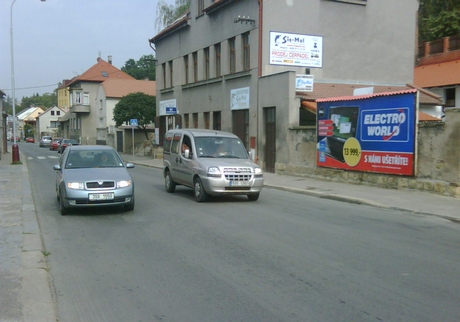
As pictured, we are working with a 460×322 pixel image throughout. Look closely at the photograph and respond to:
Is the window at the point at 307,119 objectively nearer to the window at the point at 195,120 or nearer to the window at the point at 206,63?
the window at the point at 206,63

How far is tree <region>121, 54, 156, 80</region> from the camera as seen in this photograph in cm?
10720

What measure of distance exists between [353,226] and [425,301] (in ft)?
14.8

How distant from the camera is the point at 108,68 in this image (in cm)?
7856

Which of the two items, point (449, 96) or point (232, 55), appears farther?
point (449, 96)

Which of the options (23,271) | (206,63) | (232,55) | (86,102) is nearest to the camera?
(23,271)

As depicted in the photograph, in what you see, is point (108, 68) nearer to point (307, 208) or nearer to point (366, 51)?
point (366, 51)

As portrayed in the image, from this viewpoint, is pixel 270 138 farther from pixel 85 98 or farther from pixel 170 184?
pixel 85 98

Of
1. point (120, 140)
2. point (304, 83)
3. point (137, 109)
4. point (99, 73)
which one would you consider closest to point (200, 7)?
point (304, 83)

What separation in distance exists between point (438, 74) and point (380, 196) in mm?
23746

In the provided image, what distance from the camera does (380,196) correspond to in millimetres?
13867

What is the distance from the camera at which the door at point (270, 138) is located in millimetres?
22516

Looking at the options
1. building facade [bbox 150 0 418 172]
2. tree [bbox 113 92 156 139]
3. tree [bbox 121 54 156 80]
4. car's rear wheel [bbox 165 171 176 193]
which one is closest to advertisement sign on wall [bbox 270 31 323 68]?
building facade [bbox 150 0 418 172]

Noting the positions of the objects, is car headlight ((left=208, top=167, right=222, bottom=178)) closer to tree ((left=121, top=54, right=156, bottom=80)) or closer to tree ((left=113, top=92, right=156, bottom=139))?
tree ((left=113, top=92, right=156, bottom=139))

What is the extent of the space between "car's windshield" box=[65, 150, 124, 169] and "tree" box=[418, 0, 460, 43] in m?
36.3
